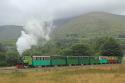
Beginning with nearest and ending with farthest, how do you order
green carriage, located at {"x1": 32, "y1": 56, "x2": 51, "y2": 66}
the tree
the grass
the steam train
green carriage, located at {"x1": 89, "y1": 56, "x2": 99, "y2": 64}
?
the grass, green carriage, located at {"x1": 32, "y1": 56, "x2": 51, "y2": 66}, the steam train, green carriage, located at {"x1": 89, "y1": 56, "x2": 99, "y2": 64}, the tree

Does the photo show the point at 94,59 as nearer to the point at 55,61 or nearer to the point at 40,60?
the point at 55,61

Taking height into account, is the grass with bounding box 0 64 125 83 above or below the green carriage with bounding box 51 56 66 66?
below

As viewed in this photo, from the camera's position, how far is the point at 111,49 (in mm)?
118375

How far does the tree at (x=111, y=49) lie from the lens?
117m

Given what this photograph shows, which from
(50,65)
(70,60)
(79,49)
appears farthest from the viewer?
(79,49)

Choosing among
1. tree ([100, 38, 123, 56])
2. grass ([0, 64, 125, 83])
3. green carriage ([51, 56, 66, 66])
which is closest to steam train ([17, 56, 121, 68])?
green carriage ([51, 56, 66, 66])

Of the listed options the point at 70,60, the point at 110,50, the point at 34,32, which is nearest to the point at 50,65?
the point at 70,60

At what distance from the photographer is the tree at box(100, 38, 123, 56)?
383 ft

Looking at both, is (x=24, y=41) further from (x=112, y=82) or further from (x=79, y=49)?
(x=112, y=82)

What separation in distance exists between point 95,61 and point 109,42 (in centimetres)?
4084

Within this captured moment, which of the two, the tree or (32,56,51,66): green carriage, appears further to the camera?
the tree

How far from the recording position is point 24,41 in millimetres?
73625

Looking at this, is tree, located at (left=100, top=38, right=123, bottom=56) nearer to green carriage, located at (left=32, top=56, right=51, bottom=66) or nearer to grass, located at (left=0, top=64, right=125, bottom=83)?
green carriage, located at (left=32, top=56, right=51, bottom=66)

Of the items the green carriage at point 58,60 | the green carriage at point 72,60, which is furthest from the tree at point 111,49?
the green carriage at point 58,60
